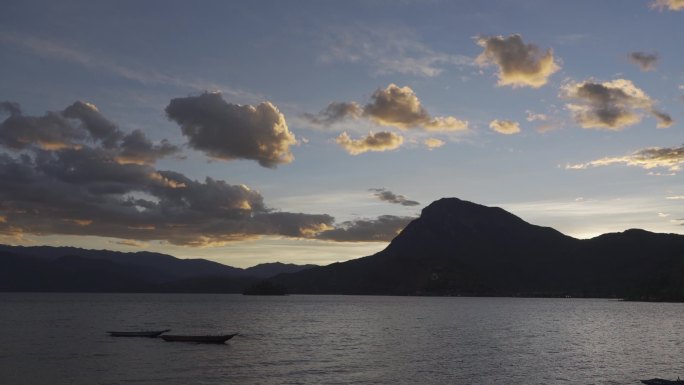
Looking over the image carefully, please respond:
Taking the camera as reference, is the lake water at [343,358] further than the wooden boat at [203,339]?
No

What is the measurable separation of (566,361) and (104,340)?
103703 millimetres

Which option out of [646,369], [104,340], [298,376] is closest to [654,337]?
[646,369]

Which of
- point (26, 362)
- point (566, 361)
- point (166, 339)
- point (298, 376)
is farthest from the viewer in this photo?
point (166, 339)

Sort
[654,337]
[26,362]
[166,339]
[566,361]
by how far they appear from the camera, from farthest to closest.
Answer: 1. [654,337]
2. [166,339]
3. [566,361]
4. [26,362]

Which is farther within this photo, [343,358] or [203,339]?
[203,339]


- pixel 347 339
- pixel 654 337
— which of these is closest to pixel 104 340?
pixel 347 339

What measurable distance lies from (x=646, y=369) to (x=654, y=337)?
71.9m

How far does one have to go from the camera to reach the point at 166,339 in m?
137

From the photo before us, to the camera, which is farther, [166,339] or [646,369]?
[166,339]

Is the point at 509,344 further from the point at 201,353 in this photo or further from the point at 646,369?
the point at 201,353

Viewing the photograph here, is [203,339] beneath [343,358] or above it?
above

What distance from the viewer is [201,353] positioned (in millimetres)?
112750

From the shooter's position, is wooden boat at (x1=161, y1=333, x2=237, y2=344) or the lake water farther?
wooden boat at (x1=161, y1=333, x2=237, y2=344)

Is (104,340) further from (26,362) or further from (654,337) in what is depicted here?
(654,337)
